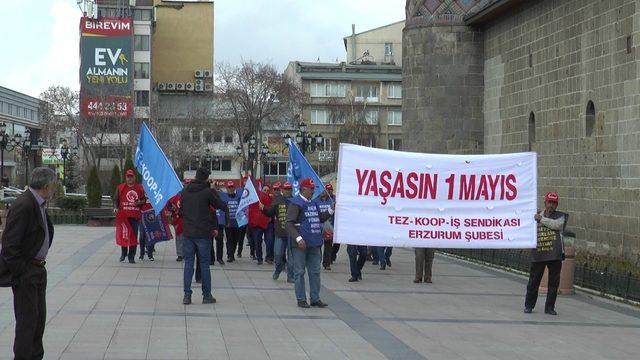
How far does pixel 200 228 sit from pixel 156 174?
3.19 meters

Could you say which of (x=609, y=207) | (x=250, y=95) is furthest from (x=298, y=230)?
(x=250, y=95)

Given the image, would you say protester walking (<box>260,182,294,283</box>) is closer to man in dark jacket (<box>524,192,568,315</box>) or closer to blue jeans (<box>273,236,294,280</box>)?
blue jeans (<box>273,236,294,280</box>)

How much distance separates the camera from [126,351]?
925cm

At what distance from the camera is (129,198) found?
62.8 ft

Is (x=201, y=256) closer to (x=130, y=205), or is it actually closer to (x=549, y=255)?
(x=549, y=255)

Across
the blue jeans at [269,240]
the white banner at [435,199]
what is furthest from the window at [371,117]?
the white banner at [435,199]

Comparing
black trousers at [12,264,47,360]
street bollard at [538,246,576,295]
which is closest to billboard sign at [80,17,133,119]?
street bollard at [538,246,576,295]

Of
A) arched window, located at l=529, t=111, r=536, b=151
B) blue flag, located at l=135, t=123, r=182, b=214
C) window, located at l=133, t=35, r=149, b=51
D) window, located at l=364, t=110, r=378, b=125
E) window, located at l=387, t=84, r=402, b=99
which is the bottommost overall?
blue flag, located at l=135, t=123, r=182, b=214

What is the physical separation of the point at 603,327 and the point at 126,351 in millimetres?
6194

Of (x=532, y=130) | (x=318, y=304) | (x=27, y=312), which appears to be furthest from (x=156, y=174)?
(x=532, y=130)

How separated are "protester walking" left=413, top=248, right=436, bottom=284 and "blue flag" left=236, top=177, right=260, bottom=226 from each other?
4000 mm

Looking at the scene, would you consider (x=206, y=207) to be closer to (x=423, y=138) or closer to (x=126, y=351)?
(x=126, y=351)

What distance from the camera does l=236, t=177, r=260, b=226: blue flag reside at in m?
19.6

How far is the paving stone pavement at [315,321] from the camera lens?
9703 mm
